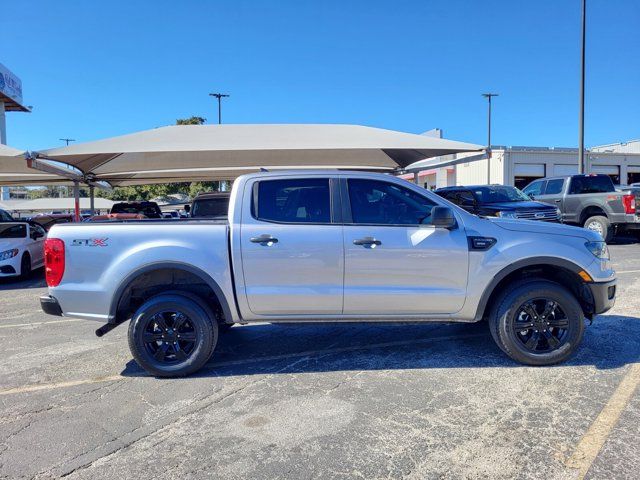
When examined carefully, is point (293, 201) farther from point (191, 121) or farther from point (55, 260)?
point (191, 121)

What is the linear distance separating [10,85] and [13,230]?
3588 cm

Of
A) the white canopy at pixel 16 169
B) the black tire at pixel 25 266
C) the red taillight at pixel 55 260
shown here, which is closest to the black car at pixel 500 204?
the red taillight at pixel 55 260

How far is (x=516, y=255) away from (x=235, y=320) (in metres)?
2.65

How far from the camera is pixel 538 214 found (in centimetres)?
1127

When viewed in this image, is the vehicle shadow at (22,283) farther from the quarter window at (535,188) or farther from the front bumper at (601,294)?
the quarter window at (535,188)

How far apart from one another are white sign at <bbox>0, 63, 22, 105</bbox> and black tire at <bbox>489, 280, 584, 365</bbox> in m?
44.0

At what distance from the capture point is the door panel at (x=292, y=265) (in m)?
4.20

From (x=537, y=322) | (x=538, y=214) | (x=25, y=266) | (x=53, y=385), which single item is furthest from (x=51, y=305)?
(x=538, y=214)

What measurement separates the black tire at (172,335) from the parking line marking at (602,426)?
118 inches

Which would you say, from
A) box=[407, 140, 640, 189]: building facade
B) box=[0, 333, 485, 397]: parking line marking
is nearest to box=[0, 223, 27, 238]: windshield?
box=[0, 333, 485, 397]: parking line marking

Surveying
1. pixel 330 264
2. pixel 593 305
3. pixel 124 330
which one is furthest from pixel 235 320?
pixel 593 305

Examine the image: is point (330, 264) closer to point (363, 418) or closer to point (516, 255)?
point (363, 418)

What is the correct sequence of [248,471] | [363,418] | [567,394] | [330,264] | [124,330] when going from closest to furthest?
[248,471] → [363,418] → [567,394] → [330,264] → [124,330]

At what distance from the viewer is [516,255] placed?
4223 millimetres
